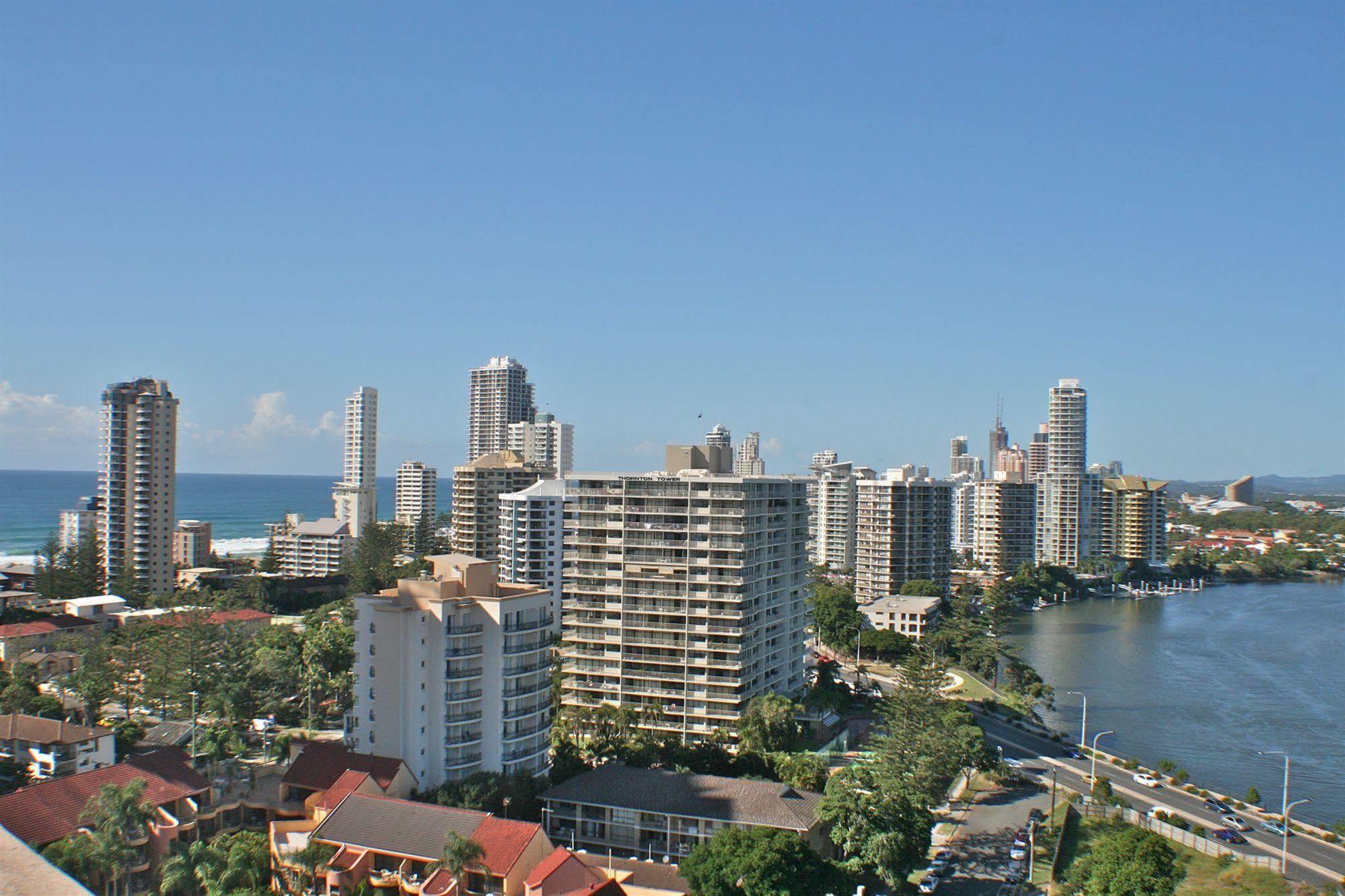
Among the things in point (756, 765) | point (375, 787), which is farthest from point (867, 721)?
point (375, 787)

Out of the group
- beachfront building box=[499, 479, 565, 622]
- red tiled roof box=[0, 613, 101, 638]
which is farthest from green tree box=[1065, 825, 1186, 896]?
red tiled roof box=[0, 613, 101, 638]

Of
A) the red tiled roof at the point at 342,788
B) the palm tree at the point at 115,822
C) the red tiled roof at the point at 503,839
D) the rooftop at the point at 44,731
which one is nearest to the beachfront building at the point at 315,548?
the rooftop at the point at 44,731

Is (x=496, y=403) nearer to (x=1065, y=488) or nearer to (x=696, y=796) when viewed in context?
(x=1065, y=488)

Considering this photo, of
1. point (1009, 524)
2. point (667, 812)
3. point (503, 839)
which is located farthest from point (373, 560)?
point (1009, 524)

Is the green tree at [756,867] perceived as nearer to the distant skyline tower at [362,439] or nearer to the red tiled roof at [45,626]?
the red tiled roof at [45,626]

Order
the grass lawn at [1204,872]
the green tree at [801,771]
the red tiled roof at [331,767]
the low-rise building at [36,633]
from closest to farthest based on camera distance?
the grass lawn at [1204,872] < the red tiled roof at [331,767] < the green tree at [801,771] < the low-rise building at [36,633]

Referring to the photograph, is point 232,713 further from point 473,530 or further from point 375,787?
point 473,530
